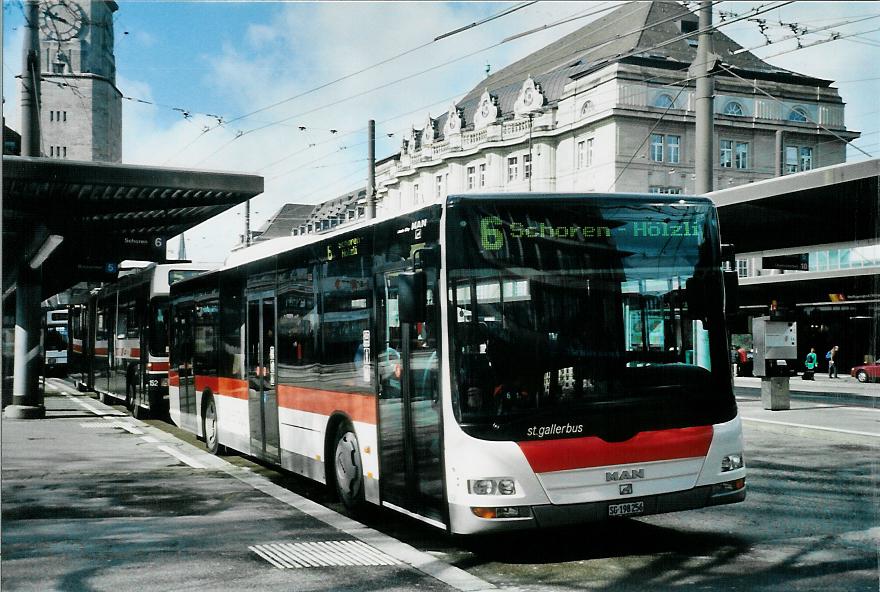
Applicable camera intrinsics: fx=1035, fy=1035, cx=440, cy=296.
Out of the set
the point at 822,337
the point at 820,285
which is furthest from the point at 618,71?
the point at 822,337

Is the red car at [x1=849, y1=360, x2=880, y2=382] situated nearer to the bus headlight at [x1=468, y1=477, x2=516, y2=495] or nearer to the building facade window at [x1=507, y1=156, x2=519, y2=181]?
the building facade window at [x1=507, y1=156, x2=519, y2=181]

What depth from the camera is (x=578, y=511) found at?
23.1ft

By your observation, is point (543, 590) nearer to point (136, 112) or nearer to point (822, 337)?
point (136, 112)

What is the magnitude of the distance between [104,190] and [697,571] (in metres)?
12.6

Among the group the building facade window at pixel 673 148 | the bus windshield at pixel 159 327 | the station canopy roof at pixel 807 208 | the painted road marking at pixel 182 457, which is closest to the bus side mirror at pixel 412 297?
the painted road marking at pixel 182 457

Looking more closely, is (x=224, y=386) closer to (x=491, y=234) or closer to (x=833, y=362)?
(x=491, y=234)

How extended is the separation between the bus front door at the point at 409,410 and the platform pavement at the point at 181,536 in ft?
1.41

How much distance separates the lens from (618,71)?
46.6 metres

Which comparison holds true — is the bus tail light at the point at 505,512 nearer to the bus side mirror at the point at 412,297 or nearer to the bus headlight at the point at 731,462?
the bus side mirror at the point at 412,297

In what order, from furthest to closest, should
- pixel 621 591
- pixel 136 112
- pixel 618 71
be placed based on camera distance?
1. pixel 618 71
2. pixel 136 112
3. pixel 621 591

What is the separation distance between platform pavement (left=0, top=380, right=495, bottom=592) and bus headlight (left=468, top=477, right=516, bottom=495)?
0.56m

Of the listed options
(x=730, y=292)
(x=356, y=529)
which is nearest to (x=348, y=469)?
(x=356, y=529)

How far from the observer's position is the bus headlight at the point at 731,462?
7.55 metres

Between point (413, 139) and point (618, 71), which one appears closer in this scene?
point (618, 71)
